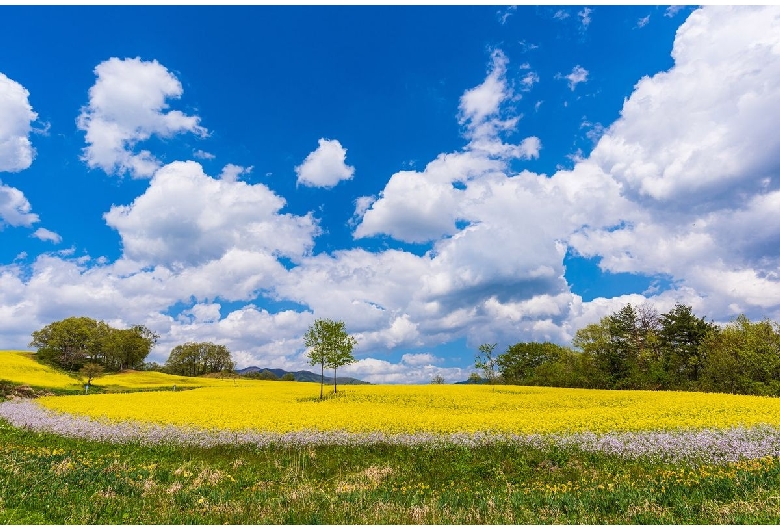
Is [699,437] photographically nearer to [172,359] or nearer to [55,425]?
[55,425]

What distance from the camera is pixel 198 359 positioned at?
443ft

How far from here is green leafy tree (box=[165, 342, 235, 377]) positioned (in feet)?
435

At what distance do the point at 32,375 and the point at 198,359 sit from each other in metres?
74.0

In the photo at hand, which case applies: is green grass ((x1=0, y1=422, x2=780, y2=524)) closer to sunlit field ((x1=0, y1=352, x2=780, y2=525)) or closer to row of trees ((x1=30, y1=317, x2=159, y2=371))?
sunlit field ((x1=0, y1=352, x2=780, y2=525))

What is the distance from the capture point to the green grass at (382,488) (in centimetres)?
959

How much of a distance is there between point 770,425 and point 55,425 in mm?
35976

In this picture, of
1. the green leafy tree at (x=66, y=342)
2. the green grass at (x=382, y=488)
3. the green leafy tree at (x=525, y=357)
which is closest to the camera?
the green grass at (x=382, y=488)

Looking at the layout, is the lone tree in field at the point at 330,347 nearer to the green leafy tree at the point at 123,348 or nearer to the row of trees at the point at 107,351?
the row of trees at the point at 107,351

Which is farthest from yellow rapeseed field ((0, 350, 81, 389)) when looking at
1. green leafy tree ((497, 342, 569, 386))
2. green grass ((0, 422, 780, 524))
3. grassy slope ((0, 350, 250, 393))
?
green leafy tree ((497, 342, 569, 386))

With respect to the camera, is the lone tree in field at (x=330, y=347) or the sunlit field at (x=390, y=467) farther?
the lone tree in field at (x=330, y=347)

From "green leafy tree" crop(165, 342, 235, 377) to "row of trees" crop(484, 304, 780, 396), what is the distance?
9335 centimetres

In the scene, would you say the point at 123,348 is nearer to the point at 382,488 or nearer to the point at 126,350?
the point at 126,350

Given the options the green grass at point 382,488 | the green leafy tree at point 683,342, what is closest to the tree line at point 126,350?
the green grass at point 382,488

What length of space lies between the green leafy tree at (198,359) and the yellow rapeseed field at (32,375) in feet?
194
